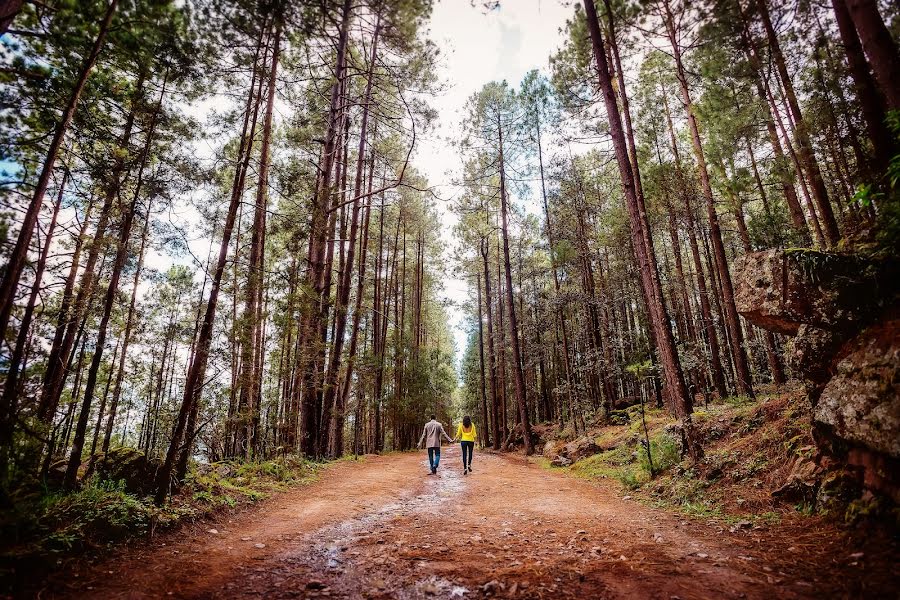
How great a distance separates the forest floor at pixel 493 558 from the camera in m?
3.04

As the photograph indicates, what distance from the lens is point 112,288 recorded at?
20.0 ft

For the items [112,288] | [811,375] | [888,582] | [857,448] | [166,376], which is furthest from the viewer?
[166,376]

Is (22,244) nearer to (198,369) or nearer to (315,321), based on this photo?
(198,369)

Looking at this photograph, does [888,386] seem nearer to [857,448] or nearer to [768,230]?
[857,448]

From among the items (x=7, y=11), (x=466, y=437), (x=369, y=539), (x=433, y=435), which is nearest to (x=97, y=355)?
(x=7, y=11)

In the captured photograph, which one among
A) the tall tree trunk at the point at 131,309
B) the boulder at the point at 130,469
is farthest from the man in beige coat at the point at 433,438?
the tall tree trunk at the point at 131,309

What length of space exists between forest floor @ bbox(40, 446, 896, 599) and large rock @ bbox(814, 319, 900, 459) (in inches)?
36.5

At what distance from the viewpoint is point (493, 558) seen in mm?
3781

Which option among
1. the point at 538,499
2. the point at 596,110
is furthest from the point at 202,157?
the point at 596,110

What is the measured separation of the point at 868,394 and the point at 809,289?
1888mm

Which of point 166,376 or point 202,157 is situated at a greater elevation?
point 202,157

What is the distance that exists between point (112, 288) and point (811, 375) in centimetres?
1067

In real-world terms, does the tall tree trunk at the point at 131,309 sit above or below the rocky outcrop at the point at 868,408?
above

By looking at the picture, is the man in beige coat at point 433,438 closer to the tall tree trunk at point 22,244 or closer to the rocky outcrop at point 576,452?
the rocky outcrop at point 576,452
